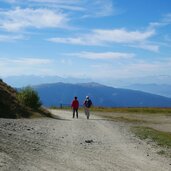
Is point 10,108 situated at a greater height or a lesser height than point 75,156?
greater

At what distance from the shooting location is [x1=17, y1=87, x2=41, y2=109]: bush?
44.5 meters

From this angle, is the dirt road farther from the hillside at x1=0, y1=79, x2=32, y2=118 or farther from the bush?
the bush

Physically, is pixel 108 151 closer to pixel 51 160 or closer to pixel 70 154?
pixel 70 154

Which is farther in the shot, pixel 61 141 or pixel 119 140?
pixel 119 140

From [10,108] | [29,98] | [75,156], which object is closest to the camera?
[75,156]

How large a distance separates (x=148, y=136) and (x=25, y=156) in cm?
1357

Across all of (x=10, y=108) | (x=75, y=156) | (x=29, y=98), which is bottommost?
(x=75, y=156)

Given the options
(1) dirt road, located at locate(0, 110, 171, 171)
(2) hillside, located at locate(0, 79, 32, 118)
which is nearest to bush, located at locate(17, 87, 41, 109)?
(2) hillside, located at locate(0, 79, 32, 118)

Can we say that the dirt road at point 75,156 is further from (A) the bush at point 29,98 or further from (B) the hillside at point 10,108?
(A) the bush at point 29,98

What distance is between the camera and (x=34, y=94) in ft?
151

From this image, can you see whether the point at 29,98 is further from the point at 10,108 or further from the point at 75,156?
the point at 75,156

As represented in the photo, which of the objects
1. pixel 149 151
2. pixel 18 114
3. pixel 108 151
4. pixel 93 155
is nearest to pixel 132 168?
pixel 93 155

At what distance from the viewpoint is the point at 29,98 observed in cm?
4500

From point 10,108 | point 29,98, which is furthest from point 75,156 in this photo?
point 29,98
